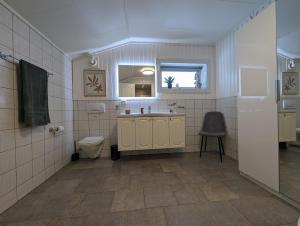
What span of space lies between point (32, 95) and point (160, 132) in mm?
1936

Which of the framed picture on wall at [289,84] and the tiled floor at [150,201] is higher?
the framed picture on wall at [289,84]

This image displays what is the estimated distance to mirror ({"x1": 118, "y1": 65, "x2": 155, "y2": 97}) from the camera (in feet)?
10.9

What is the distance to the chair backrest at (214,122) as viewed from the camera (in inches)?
127

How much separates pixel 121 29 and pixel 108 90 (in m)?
1.16

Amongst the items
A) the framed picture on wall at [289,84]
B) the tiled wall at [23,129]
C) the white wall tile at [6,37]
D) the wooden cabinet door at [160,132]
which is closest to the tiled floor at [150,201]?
the tiled wall at [23,129]

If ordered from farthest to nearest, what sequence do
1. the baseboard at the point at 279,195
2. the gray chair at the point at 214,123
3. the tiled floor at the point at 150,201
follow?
the gray chair at the point at 214,123, the baseboard at the point at 279,195, the tiled floor at the point at 150,201

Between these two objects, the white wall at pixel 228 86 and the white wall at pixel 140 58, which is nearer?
the white wall at pixel 228 86

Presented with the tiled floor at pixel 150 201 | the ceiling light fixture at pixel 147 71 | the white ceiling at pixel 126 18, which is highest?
the white ceiling at pixel 126 18

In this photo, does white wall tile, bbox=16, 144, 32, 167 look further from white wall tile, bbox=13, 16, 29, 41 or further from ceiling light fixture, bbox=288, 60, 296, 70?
ceiling light fixture, bbox=288, 60, 296, 70

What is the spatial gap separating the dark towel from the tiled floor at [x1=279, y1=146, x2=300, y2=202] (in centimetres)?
262

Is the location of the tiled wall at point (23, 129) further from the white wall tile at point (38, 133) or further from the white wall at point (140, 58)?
the white wall at point (140, 58)

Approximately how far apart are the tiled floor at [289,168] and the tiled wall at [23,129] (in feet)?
8.63

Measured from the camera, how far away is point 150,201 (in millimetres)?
1597

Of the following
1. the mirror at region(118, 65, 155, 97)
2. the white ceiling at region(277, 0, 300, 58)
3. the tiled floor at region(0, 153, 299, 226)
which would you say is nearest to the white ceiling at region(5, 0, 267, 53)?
the mirror at region(118, 65, 155, 97)
